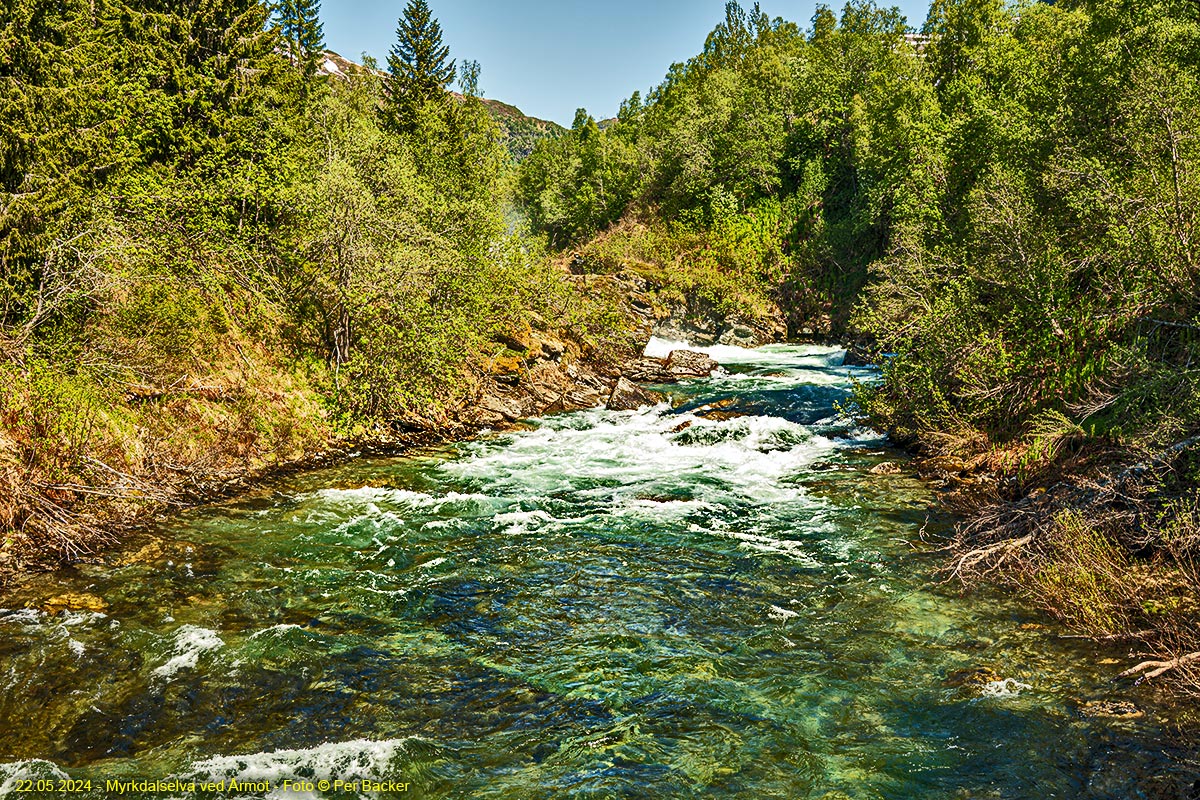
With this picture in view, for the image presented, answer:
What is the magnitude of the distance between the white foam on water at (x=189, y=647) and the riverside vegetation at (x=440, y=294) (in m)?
3.27

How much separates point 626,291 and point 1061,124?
2288cm

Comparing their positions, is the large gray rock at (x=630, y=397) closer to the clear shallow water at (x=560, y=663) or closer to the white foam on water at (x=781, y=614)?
the clear shallow water at (x=560, y=663)

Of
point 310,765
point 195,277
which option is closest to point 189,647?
point 310,765

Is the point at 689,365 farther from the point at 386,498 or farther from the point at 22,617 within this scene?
the point at 22,617

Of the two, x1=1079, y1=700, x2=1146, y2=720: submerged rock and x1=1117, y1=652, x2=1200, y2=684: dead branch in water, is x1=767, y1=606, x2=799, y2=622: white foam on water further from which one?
x1=1117, y1=652, x2=1200, y2=684: dead branch in water

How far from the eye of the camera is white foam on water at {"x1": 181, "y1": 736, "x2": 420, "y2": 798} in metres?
6.04

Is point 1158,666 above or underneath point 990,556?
underneath

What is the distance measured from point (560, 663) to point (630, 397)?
1756cm

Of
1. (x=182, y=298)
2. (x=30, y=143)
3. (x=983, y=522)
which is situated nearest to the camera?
(x=983, y=522)

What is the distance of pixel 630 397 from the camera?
2545 cm

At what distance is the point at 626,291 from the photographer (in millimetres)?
38062

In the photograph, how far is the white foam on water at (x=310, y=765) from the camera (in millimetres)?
6035

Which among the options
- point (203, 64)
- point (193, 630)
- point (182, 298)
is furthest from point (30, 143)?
point (203, 64)

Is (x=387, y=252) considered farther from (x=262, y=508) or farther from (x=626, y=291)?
(x=626, y=291)
